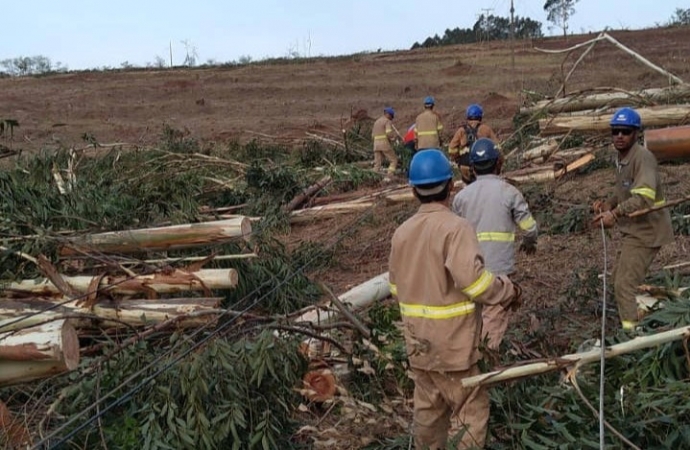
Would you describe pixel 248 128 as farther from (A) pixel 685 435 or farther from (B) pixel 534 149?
(A) pixel 685 435

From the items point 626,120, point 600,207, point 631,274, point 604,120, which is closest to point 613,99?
point 604,120

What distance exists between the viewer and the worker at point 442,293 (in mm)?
3283

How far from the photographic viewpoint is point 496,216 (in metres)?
4.51

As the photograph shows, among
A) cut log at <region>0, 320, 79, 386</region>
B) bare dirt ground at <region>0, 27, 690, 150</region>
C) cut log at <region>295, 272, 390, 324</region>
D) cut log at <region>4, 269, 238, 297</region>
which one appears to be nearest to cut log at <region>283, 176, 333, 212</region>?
cut log at <region>295, 272, 390, 324</region>

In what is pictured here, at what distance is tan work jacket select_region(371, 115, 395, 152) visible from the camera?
42.2 feet

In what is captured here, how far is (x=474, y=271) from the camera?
3.23 m

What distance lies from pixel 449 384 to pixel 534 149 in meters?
8.69

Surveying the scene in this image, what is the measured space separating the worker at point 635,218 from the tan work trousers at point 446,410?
5.35ft

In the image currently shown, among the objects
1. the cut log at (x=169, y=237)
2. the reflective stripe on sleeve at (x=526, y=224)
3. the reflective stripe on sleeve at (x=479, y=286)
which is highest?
the reflective stripe on sleeve at (x=526, y=224)

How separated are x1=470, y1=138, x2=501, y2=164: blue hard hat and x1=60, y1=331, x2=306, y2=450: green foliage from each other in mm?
1547

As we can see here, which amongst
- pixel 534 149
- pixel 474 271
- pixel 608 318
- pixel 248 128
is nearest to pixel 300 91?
pixel 248 128

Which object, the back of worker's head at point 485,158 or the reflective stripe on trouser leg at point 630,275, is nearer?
the back of worker's head at point 485,158

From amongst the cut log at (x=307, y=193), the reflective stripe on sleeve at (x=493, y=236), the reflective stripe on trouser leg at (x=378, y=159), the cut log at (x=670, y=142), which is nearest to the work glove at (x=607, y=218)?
the reflective stripe on sleeve at (x=493, y=236)

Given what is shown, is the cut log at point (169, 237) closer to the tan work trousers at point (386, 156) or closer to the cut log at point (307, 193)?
the cut log at point (307, 193)
